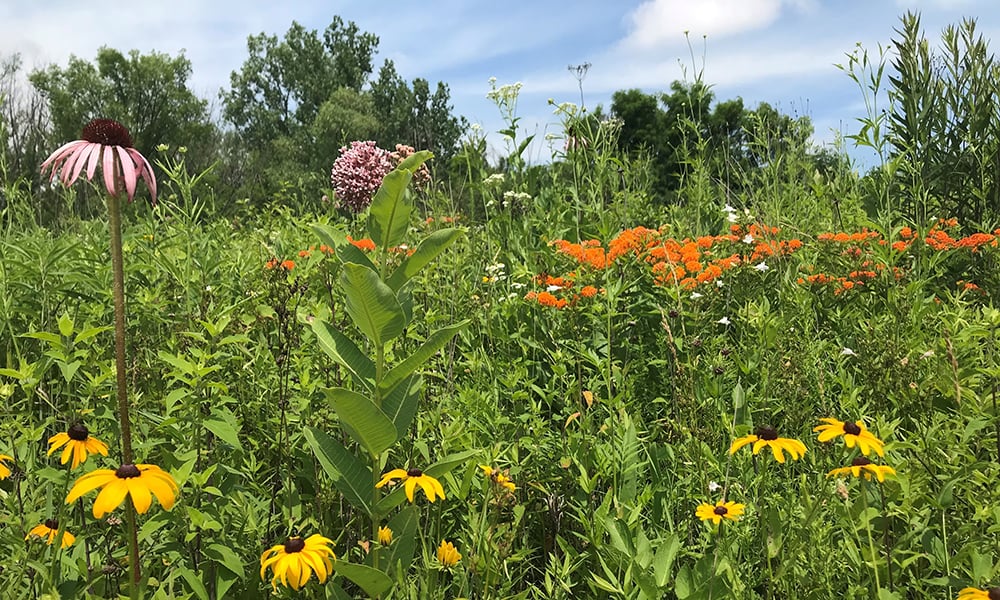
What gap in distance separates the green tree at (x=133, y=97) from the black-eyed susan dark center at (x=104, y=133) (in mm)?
41394

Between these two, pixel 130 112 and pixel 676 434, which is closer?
pixel 676 434

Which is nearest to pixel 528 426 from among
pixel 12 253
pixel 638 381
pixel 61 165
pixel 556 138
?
pixel 638 381

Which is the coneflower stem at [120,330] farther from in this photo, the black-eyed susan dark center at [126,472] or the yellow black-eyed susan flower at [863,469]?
the yellow black-eyed susan flower at [863,469]

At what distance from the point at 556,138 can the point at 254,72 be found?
5231 centimetres

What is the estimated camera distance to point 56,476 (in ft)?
5.36

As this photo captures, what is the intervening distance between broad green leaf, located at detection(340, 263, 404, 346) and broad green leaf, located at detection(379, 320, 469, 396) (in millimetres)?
72

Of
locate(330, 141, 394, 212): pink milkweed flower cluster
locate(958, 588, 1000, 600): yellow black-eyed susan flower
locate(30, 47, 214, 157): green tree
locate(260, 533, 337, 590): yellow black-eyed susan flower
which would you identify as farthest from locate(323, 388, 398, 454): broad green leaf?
locate(30, 47, 214, 157): green tree

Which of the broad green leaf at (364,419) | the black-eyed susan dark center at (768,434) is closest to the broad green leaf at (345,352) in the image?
the broad green leaf at (364,419)

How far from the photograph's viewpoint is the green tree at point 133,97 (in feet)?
129

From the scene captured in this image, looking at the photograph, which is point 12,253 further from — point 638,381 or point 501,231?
point 638,381

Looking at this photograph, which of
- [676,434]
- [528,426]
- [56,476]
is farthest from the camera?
[528,426]

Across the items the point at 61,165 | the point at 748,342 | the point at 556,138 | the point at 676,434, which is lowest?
the point at 676,434

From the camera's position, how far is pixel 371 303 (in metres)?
1.34

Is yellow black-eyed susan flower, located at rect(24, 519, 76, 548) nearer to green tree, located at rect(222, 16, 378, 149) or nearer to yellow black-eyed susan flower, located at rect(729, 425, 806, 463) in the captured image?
yellow black-eyed susan flower, located at rect(729, 425, 806, 463)
